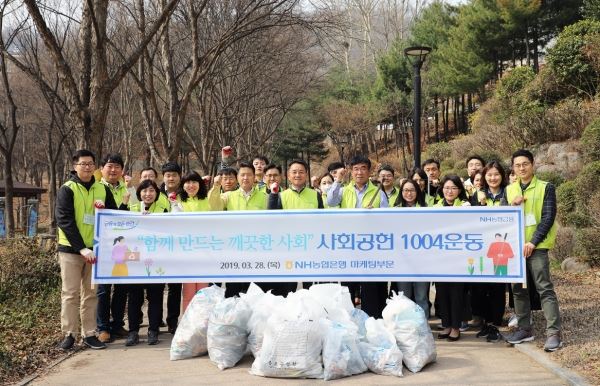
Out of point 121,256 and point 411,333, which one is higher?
point 121,256

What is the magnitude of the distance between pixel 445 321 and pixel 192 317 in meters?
2.70

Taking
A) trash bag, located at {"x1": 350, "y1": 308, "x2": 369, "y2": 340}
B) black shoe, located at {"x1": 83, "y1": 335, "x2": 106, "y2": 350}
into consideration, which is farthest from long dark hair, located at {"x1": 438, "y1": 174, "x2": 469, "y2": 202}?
black shoe, located at {"x1": 83, "y1": 335, "x2": 106, "y2": 350}

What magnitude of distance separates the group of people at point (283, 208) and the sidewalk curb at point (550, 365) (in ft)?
0.40

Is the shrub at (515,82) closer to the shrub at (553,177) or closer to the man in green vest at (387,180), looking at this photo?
the shrub at (553,177)

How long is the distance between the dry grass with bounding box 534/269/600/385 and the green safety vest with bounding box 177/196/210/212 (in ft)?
12.4

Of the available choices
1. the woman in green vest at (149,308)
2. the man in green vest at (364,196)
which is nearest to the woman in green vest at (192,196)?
the woman in green vest at (149,308)

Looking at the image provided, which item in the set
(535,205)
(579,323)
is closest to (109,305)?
(535,205)

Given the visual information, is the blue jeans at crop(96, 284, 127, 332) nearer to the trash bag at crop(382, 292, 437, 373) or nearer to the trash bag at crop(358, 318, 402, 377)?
the trash bag at crop(358, 318, 402, 377)

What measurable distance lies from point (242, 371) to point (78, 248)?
2.17 meters

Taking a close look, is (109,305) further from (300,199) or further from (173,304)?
(300,199)

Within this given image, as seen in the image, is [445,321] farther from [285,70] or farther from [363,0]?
[363,0]

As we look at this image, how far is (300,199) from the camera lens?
662 cm

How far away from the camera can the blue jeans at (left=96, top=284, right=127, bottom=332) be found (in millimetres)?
Answer: 6469

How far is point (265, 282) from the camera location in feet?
21.1
